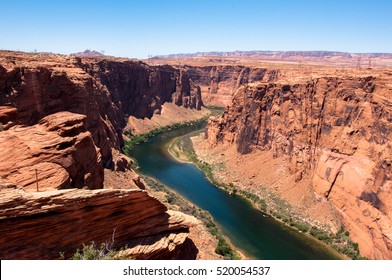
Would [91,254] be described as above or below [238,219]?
above

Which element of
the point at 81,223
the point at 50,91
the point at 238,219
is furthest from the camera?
the point at 238,219

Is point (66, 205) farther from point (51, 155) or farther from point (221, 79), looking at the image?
point (221, 79)

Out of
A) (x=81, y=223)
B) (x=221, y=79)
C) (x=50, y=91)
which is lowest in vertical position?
(x=221, y=79)

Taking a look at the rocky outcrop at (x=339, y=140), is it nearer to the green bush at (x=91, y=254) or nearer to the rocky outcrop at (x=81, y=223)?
the rocky outcrop at (x=81, y=223)

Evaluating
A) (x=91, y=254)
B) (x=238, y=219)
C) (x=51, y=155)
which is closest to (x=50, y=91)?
(x=51, y=155)

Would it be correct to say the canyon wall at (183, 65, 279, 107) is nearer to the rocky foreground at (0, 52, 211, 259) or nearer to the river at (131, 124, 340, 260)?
the river at (131, 124, 340, 260)

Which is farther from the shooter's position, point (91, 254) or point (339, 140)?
point (339, 140)

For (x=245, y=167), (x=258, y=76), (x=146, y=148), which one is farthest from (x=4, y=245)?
(x=258, y=76)
